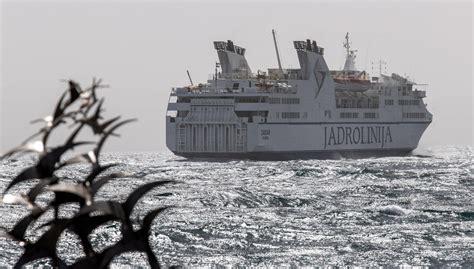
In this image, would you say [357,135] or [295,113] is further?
[357,135]

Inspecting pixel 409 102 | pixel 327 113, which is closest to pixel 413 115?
pixel 409 102

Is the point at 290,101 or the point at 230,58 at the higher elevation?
the point at 230,58

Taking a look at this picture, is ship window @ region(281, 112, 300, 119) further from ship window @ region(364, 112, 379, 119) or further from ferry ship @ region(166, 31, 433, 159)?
ship window @ region(364, 112, 379, 119)

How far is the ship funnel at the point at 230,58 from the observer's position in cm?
13225

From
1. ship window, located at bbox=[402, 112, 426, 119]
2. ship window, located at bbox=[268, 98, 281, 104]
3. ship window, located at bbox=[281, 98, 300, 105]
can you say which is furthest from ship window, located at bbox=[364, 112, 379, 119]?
ship window, located at bbox=[268, 98, 281, 104]

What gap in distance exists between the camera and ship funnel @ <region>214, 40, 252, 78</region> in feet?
434

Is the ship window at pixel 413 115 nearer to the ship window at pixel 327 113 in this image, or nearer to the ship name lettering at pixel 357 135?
the ship name lettering at pixel 357 135

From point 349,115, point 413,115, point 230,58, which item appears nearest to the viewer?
point 230,58

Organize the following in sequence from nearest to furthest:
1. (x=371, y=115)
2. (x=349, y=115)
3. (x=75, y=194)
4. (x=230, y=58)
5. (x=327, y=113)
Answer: (x=75, y=194) < (x=327, y=113) < (x=230, y=58) < (x=349, y=115) < (x=371, y=115)

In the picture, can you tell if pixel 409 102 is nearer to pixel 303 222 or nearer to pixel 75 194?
pixel 303 222

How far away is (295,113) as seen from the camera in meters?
126

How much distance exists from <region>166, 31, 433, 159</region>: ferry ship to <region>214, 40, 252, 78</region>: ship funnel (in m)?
0.10

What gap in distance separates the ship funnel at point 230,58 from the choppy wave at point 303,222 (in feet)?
133

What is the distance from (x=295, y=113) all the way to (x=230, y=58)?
10.5 metres
